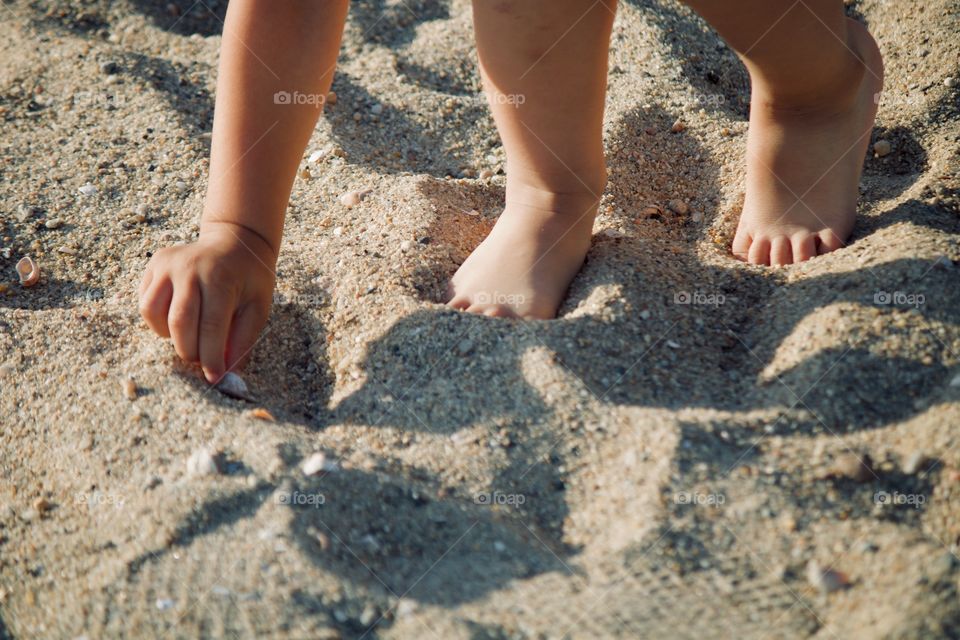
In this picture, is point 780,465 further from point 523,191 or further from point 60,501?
point 60,501

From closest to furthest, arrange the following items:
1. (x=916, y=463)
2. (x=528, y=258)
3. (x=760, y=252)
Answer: (x=916, y=463)
(x=528, y=258)
(x=760, y=252)

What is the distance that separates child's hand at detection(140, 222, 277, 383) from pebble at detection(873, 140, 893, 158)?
152 cm

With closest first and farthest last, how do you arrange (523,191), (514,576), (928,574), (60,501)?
(928,574) → (514,576) → (60,501) → (523,191)

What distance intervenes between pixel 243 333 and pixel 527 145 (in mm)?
668

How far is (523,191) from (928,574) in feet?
3.36

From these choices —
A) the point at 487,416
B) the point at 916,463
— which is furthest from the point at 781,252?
the point at 487,416

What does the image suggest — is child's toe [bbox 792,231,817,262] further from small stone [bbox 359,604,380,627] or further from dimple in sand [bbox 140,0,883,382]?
small stone [bbox 359,604,380,627]

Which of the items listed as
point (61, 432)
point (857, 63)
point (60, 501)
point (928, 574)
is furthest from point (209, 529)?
point (857, 63)

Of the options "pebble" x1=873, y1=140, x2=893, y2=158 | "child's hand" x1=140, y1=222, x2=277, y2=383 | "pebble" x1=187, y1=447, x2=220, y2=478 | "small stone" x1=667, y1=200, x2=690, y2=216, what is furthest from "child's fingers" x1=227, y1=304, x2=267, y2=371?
"pebble" x1=873, y1=140, x2=893, y2=158

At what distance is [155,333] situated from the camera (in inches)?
62.9

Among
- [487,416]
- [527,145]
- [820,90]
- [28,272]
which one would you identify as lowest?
[28,272]

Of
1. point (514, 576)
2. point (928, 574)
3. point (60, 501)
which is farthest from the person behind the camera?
point (60, 501)

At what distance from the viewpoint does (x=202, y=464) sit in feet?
4.25

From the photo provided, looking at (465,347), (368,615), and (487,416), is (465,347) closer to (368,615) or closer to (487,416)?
(487,416)
